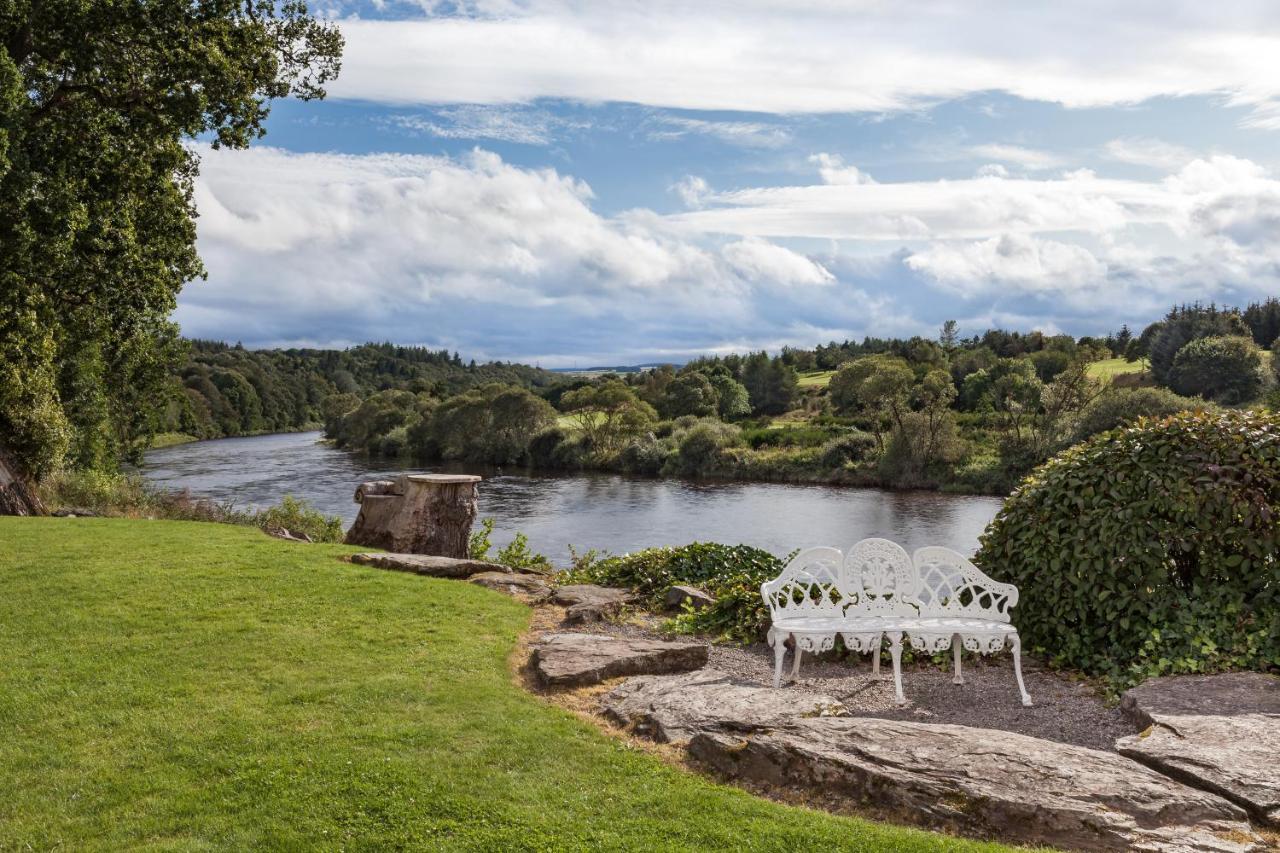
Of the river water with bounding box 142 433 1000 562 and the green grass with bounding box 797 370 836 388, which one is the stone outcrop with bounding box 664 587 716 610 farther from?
the green grass with bounding box 797 370 836 388

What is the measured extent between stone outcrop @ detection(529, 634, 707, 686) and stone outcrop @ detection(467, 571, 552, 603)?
3101 mm

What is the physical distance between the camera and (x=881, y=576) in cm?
842

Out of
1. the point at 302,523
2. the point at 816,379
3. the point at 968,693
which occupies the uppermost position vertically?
the point at 816,379

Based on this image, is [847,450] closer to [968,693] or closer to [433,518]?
[433,518]

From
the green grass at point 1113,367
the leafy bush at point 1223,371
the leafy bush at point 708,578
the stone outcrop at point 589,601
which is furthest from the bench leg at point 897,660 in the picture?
the green grass at point 1113,367

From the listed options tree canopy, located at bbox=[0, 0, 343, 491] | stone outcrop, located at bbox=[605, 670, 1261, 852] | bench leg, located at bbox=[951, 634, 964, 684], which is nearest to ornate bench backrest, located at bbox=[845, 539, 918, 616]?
bench leg, located at bbox=[951, 634, 964, 684]

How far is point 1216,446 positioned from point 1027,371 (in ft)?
182

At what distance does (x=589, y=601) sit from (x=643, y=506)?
3082 cm

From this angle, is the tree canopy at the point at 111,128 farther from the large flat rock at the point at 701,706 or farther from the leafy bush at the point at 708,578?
the large flat rock at the point at 701,706

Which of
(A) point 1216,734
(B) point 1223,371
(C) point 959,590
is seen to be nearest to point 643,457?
(B) point 1223,371

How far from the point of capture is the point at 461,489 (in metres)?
15.1

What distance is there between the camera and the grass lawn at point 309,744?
15.5 feet

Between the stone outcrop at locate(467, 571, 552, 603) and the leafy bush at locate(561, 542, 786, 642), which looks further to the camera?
the stone outcrop at locate(467, 571, 552, 603)

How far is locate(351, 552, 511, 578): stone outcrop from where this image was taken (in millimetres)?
12469
